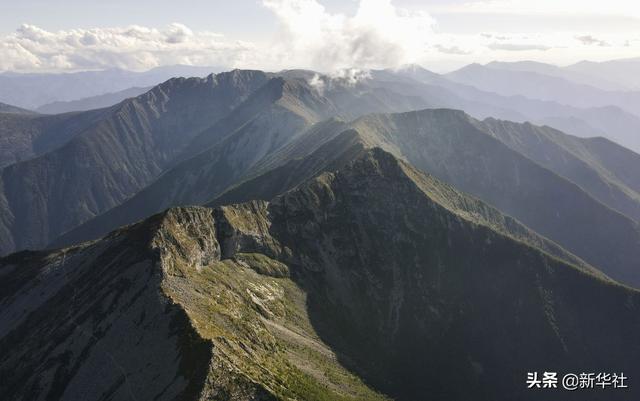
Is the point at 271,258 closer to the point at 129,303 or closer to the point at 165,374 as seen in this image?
the point at 129,303

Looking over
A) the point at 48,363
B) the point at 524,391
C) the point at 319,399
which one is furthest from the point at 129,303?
the point at 524,391

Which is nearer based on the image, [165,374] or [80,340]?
[165,374]

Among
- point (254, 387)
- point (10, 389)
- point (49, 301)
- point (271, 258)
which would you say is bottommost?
point (10, 389)

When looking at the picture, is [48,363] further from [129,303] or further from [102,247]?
[102,247]

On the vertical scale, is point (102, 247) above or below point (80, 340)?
above

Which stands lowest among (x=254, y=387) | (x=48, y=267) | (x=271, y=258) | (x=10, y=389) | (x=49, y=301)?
(x=10, y=389)

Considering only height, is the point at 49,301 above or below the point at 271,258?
below

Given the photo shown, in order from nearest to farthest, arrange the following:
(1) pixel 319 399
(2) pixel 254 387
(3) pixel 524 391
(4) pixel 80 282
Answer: (2) pixel 254 387
(1) pixel 319 399
(4) pixel 80 282
(3) pixel 524 391

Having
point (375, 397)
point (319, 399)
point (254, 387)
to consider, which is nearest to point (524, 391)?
point (375, 397)

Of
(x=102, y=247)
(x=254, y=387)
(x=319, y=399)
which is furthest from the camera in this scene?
(x=102, y=247)
